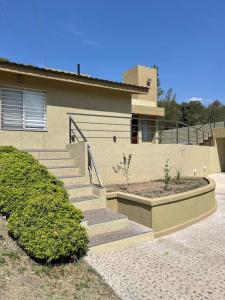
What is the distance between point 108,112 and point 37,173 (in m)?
6.87

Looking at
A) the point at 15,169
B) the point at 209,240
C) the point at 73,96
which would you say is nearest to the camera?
the point at 15,169

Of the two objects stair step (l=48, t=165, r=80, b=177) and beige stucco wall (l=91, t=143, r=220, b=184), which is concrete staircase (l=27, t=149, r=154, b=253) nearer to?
stair step (l=48, t=165, r=80, b=177)

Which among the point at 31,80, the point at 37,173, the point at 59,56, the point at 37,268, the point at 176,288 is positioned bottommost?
the point at 176,288

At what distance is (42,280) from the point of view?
446 centimetres

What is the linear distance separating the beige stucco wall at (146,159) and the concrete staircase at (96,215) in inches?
62.0

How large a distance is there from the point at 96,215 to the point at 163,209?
1721 mm

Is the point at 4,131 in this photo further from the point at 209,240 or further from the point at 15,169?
the point at 209,240

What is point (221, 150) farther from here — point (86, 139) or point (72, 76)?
point (72, 76)

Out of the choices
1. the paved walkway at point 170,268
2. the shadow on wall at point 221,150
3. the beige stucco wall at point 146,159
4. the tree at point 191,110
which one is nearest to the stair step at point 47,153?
the beige stucco wall at point 146,159

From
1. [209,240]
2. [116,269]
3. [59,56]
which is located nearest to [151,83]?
[59,56]

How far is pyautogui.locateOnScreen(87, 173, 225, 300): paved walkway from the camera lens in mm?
4652

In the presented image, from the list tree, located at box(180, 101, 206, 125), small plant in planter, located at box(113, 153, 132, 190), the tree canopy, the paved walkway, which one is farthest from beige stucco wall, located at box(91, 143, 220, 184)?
tree, located at box(180, 101, 206, 125)

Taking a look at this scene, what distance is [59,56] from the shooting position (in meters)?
15.3

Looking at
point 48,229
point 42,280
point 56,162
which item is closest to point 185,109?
Answer: point 56,162
